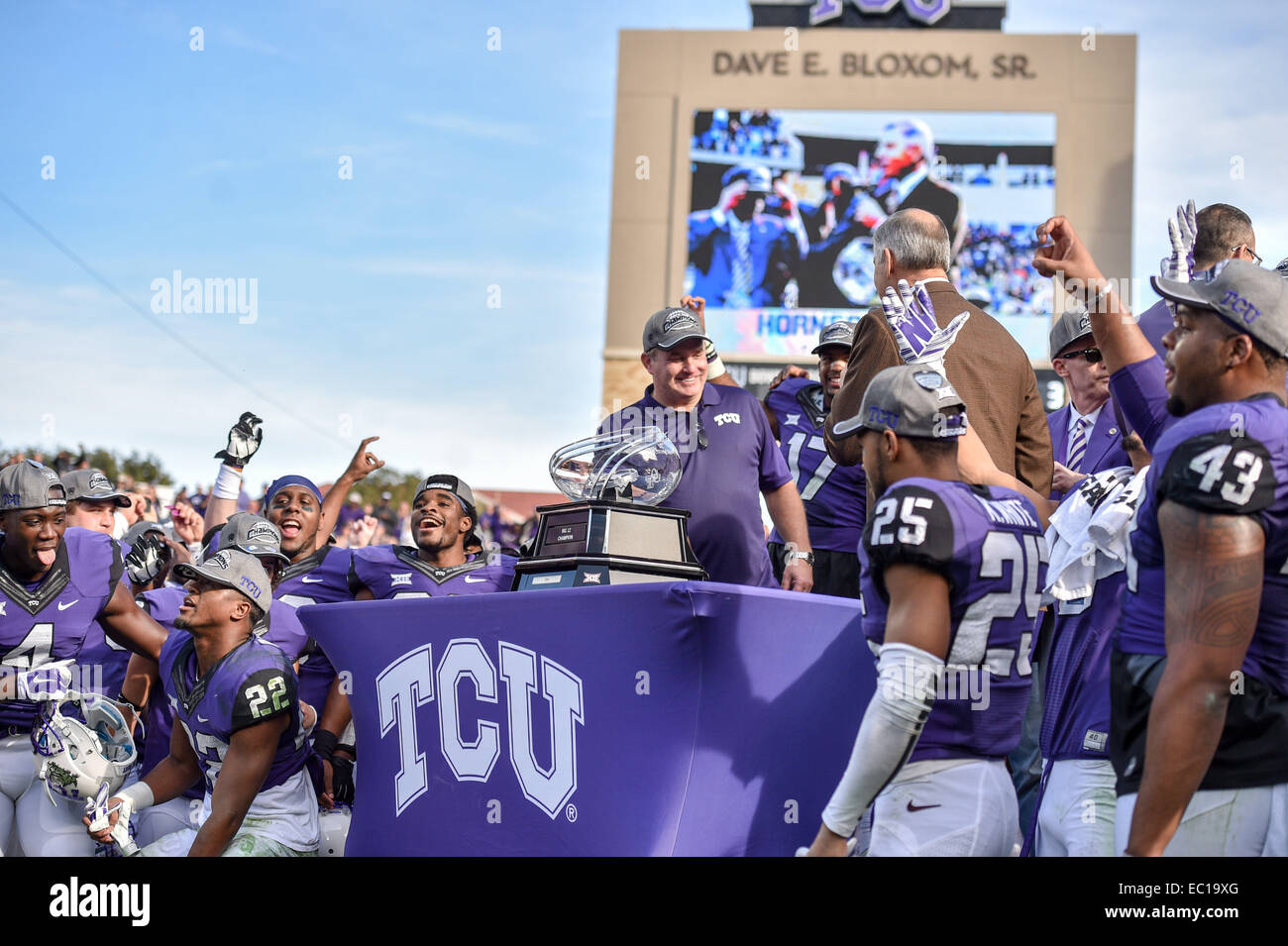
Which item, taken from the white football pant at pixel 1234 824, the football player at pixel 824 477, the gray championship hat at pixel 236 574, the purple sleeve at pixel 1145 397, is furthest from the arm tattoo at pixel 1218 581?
the gray championship hat at pixel 236 574

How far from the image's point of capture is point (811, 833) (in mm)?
3887

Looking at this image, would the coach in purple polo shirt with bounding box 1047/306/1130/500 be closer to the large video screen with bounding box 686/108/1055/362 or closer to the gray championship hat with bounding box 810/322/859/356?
the gray championship hat with bounding box 810/322/859/356

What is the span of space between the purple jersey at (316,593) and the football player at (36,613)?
64cm

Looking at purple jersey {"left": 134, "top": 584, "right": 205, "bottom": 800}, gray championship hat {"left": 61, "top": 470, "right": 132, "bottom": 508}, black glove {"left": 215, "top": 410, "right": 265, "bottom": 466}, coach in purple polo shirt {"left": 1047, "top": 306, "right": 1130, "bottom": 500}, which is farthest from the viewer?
black glove {"left": 215, "top": 410, "right": 265, "bottom": 466}

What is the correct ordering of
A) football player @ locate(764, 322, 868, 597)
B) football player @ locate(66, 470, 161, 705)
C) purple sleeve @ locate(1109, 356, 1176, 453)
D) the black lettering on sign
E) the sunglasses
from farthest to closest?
the black lettering on sign → football player @ locate(66, 470, 161, 705) → football player @ locate(764, 322, 868, 597) → the sunglasses → purple sleeve @ locate(1109, 356, 1176, 453)

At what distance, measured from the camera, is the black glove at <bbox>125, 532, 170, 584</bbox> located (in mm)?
6426

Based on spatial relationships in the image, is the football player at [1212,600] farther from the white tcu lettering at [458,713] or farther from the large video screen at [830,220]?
the large video screen at [830,220]

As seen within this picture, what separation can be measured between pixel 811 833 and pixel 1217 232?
2221mm

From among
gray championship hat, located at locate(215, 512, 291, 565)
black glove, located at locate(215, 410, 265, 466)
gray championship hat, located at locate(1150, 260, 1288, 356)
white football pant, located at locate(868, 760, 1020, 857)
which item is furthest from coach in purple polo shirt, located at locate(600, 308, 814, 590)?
black glove, located at locate(215, 410, 265, 466)

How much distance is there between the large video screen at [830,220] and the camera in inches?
1018

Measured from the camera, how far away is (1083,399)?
549 centimetres

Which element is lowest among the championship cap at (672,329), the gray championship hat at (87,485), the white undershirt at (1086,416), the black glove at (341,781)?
the black glove at (341,781)

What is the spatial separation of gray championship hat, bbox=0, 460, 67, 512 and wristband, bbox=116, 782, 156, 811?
52.6 inches
